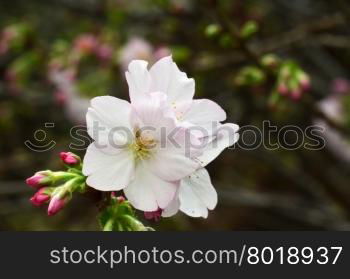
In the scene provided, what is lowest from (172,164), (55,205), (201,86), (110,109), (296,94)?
(55,205)

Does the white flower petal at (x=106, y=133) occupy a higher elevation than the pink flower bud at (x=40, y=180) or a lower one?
higher

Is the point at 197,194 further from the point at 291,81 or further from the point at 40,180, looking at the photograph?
the point at 291,81

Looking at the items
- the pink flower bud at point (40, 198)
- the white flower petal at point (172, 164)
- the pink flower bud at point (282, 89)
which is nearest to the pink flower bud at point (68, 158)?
the pink flower bud at point (40, 198)

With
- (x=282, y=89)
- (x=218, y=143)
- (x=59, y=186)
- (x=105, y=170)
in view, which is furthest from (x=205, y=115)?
(x=282, y=89)

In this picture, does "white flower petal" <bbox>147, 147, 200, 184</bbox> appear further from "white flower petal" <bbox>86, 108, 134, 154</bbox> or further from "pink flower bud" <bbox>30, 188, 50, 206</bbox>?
"pink flower bud" <bbox>30, 188, 50, 206</bbox>

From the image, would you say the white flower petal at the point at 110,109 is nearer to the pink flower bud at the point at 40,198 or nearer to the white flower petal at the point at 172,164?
the white flower petal at the point at 172,164

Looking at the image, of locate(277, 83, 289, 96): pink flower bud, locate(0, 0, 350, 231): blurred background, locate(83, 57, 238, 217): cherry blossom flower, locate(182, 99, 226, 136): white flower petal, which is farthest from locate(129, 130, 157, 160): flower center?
locate(0, 0, 350, 231): blurred background

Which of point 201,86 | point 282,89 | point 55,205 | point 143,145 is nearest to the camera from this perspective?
point 55,205

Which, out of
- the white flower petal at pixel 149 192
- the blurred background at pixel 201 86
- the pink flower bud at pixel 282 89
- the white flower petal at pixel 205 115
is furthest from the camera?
the blurred background at pixel 201 86
